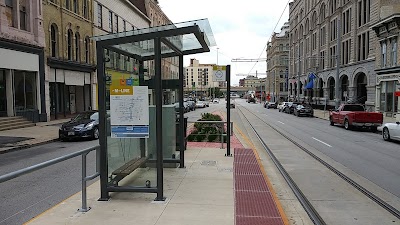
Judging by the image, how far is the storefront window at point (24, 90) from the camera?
24.6 meters

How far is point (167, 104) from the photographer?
8828 mm

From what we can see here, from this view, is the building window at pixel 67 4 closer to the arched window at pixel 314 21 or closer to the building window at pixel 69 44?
the building window at pixel 69 44

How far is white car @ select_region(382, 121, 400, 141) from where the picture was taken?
52.6ft

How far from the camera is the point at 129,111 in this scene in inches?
247

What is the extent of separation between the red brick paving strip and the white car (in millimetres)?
9583

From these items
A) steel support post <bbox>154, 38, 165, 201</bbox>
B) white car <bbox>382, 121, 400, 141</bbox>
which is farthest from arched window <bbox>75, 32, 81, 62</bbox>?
steel support post <bbox>154, 38, 165, 201</bbox>

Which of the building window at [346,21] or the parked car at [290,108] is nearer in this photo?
the building window at [346,21]

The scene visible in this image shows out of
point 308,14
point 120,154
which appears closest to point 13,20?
point 120,154

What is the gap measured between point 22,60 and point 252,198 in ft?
75.7

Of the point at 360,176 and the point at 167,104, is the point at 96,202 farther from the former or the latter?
the point at 360,176

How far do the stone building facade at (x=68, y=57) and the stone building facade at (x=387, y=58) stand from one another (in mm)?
26442

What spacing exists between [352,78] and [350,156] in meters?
32.4

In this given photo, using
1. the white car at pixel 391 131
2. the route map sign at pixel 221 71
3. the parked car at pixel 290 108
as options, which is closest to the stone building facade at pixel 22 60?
the route map sign at pixel 221 71

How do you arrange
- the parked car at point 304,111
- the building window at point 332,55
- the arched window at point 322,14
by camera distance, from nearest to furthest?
1. the parked car at point 304,111
2. the building window at point 332,55
3. the arched window at point 322,14
